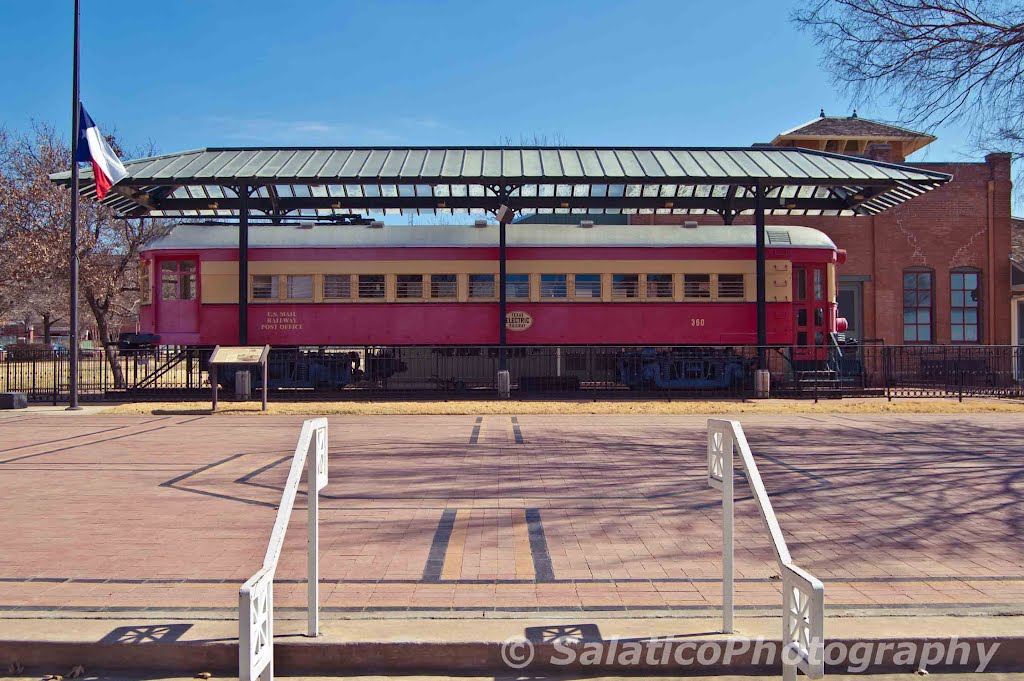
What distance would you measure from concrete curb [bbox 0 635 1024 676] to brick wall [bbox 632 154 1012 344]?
25293mm

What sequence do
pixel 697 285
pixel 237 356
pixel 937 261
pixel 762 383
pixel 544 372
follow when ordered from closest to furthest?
pixel 237 356, pixel 762 383, pixel 697 285, pixel 544 372, pixel 937 261

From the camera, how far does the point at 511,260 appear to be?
20.3 m

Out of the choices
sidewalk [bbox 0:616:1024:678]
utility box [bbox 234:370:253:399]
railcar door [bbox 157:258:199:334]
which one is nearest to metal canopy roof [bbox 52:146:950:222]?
→ railcar door [bbox 157:258:199:334]

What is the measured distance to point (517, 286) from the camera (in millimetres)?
20484

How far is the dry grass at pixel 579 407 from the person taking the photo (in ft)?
54.4

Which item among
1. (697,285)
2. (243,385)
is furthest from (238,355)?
(697,285)

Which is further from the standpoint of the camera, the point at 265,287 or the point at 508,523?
the point at 265,287

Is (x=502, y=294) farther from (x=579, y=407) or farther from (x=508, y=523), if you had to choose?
(x=508, y=523)

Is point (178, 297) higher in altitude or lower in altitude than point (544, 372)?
higher

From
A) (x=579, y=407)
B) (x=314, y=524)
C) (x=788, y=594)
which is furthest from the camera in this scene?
(x=579, y=407)

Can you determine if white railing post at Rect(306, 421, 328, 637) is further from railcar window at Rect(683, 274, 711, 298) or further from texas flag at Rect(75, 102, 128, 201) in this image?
railcar window at Rect(683, 274, 711, 298)

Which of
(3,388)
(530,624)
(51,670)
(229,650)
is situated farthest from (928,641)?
(3,388)

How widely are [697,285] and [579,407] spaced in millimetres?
5496

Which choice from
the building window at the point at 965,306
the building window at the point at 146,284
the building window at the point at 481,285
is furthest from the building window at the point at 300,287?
the building window at the point at 965,306
